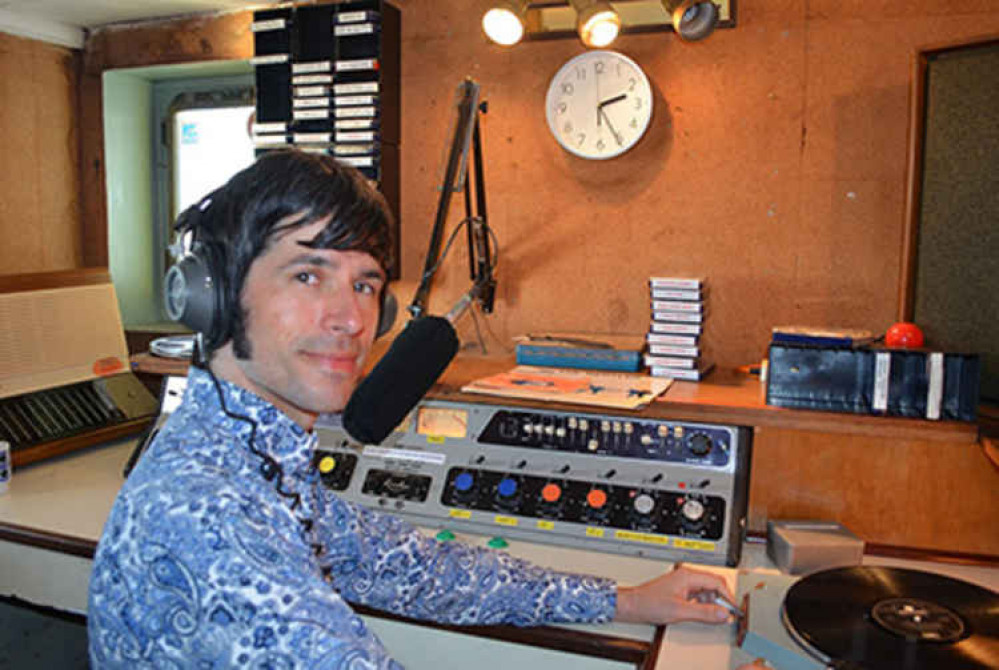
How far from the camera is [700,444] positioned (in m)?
1.48

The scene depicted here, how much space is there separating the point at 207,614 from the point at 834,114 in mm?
1796

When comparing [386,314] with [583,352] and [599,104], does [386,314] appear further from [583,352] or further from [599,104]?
[599,104]

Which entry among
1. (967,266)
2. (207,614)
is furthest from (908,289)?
(207,614)

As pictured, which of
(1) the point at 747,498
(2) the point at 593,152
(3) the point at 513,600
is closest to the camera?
(3) the point at 513,600

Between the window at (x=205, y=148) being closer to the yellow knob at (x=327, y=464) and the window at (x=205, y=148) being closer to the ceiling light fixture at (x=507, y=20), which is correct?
the ceiling light fixture at (x=507, y=20)

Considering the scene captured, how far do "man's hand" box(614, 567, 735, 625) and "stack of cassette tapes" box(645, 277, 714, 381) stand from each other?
59 centimetres

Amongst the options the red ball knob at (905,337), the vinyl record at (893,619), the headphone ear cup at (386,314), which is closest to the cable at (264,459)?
the headphone ear cup at (386,314)

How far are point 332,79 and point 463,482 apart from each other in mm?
1281

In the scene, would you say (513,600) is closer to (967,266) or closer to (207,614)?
(207,614)

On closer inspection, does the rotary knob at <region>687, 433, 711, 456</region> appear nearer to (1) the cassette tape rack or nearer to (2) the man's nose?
(2) the man's nose

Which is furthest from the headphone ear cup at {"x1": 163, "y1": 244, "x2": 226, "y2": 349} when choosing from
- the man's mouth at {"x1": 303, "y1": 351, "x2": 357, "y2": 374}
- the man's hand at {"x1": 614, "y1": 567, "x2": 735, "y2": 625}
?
the man's hand at {"x1": 614, "y1": 567, "x2": 735, "y2": 625}

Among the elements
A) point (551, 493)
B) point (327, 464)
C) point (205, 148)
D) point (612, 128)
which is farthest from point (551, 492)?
point (205, 148)

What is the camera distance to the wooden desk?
1.41 m

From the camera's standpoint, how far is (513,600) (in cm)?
119
